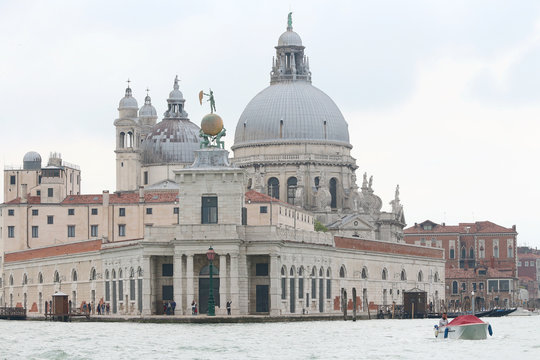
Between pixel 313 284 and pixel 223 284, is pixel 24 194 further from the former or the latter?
pixel 223 284

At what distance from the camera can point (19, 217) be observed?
118 m

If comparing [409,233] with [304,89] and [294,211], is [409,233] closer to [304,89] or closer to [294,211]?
[304,89]

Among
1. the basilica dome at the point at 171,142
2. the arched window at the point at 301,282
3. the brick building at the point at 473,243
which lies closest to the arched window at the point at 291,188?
the basilica dome at the point at 171,142

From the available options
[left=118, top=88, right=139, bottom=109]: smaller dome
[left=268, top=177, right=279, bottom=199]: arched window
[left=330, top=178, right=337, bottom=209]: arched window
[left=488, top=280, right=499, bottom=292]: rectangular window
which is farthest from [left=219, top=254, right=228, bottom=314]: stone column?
[left=488, top=280, right=499, bottom=292]: rectangular window

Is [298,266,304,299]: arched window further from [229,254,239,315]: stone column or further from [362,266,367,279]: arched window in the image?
[362,266,367,279]: arched window

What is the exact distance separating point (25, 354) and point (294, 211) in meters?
61.1

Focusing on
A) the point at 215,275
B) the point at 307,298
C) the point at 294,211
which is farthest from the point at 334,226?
the point at 215,275

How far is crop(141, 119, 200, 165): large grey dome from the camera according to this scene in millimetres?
136375

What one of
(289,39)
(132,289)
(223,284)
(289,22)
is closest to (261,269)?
(223,284)

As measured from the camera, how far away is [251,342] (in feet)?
208

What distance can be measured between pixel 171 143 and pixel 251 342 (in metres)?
74.7

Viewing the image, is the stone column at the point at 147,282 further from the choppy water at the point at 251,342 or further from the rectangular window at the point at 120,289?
the rectangular window at the point at 120,289

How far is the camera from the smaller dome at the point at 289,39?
13625cm

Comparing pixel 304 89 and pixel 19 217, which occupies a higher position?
pixel 304 89
